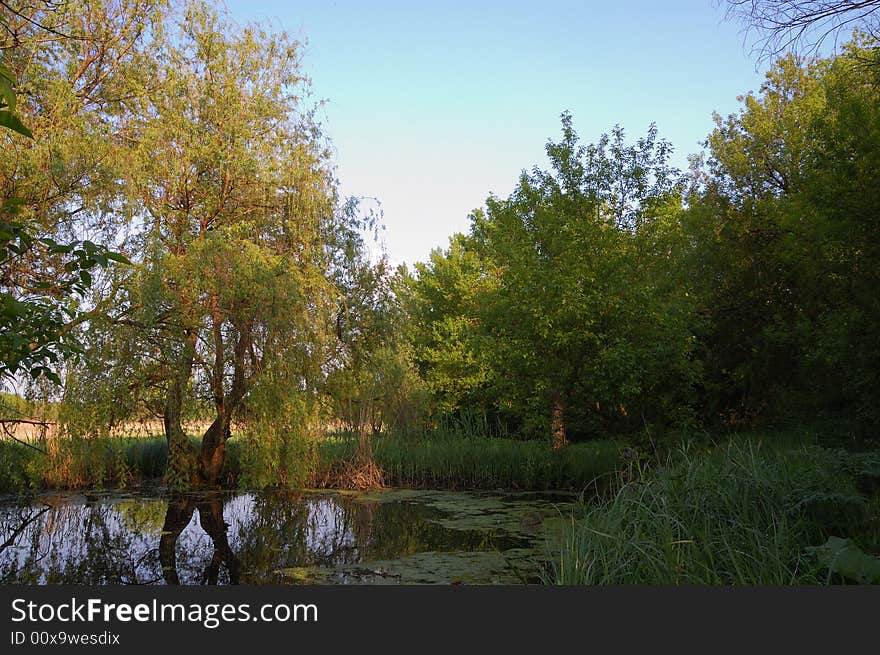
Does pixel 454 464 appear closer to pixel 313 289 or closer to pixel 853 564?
pixel 313 289

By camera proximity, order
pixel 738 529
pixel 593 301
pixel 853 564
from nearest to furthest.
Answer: pixel 853 564, pixel 738 529, pixel 593 301

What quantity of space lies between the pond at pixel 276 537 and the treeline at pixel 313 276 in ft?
3.93

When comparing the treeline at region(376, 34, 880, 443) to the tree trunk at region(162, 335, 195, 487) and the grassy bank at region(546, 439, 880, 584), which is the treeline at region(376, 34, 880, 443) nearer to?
the tree trunk at region(162, 335, 195, 487)

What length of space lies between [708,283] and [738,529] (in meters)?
12.7

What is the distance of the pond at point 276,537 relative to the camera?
716 centimetres

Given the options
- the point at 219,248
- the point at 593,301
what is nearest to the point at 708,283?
the point at 593,301

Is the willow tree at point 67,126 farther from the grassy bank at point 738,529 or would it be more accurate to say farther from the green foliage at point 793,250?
the green foliage at point 793,250

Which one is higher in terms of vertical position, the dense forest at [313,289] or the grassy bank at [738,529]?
the dense forest at [313,289]

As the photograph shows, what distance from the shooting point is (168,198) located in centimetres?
1319

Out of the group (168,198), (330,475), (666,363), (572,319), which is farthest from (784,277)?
(168,198)

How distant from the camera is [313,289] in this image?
12.9m

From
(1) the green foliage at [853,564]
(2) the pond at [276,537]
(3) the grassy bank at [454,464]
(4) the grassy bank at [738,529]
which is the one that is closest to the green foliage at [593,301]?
(3) the grassy bank at [454,464]

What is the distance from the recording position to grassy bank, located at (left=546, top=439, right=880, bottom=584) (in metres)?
4.29

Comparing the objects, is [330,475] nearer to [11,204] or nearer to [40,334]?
[40,334]
